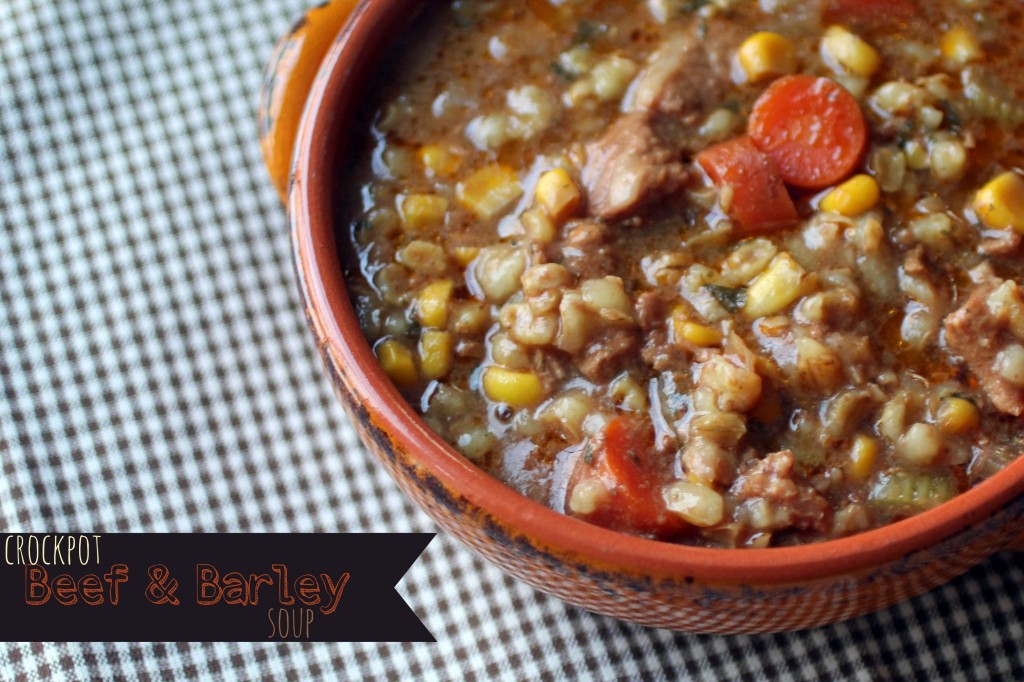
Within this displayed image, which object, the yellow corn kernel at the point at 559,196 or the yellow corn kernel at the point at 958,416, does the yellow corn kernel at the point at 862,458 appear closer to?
the yellow corn kernel at the point at 958,416

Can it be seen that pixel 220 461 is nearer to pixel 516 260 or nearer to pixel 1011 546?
pixel 516 260

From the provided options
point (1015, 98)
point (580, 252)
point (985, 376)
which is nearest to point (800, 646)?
Answer: point (985, 376)

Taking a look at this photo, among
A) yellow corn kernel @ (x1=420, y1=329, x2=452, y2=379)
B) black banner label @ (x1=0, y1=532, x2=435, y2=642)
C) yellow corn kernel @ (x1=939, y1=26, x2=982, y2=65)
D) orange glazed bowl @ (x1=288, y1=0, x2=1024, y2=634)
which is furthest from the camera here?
black banner label @ (x1=0, y1=532, x2=435, y2=642)

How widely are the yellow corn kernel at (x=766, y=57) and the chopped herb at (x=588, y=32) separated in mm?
318

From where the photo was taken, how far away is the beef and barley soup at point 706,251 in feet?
7.32

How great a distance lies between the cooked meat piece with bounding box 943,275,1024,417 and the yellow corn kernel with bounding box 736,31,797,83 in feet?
2.22

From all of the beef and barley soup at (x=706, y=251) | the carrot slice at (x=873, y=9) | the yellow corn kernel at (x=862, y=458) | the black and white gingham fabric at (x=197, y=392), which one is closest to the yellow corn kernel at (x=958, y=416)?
the beef and barley soup at (x=706, y=251)

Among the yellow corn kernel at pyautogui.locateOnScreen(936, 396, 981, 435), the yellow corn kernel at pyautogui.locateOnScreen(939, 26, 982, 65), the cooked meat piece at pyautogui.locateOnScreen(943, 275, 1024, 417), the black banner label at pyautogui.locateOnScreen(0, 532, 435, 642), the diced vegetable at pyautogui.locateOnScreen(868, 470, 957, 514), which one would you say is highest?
the yellow corn kernel at pyautogui.locateOnScreen(939, 26, 982, 65)

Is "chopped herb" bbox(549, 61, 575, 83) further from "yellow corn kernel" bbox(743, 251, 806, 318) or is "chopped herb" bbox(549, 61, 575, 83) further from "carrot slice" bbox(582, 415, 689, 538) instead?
"carrot slice" bbox(582, 415, 689, 538)

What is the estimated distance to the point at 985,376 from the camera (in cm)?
229

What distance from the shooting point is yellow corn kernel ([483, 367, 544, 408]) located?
231cm

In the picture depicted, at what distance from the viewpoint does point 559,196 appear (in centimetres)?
245

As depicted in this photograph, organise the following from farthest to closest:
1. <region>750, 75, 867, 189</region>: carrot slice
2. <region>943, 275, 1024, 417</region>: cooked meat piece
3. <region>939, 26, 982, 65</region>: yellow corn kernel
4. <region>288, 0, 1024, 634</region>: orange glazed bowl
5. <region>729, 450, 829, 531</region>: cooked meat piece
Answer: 1. <region>939, 26, 982, 65</region>: yellow corn kernel
2. <region>750, 75, 867, 189</region>: carrot slice
3. <region>943, 275, 1024, 417</region>: cooked meat piece
4. <region>729, 450, 829, 531</region>: cooked meat piece
5. <region>288, 0, 1024, 634</region>: orange glazed bowl

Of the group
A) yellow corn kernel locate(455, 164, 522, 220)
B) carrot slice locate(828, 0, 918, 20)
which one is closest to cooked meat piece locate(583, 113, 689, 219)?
yellow corn kernel locate(455, 164, 522, 220)
